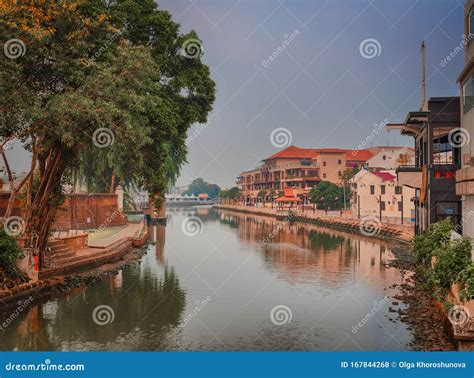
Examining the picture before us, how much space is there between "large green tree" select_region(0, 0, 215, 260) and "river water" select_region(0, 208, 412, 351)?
4.00 m

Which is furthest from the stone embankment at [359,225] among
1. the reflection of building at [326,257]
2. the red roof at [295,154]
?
the red roof at [295,154]

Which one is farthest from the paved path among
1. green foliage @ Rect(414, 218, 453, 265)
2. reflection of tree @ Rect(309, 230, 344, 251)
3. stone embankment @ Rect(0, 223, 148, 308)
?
green foliage @ Rect(414, 218, 453, 265)

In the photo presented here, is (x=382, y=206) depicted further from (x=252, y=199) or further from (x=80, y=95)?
(x=252, y=199)

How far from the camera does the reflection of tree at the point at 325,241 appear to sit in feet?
120

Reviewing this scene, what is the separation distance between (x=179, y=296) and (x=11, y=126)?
8013mm

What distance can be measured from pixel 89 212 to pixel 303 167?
181ft

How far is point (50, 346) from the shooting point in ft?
42.6

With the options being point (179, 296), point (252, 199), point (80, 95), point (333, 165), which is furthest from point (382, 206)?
point (252, 199)

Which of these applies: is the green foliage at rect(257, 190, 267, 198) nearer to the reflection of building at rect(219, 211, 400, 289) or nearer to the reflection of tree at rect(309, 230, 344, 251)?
the reflection of tree at rect(309, 230, 344, 251)

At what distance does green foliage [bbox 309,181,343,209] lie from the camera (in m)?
73.8

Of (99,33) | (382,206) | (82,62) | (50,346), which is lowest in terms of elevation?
(50,346)

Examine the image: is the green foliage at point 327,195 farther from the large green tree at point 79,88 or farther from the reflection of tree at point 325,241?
the large green tree at point 79,88

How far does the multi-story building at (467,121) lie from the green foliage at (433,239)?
175 centimetres

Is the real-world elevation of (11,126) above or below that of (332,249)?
above
